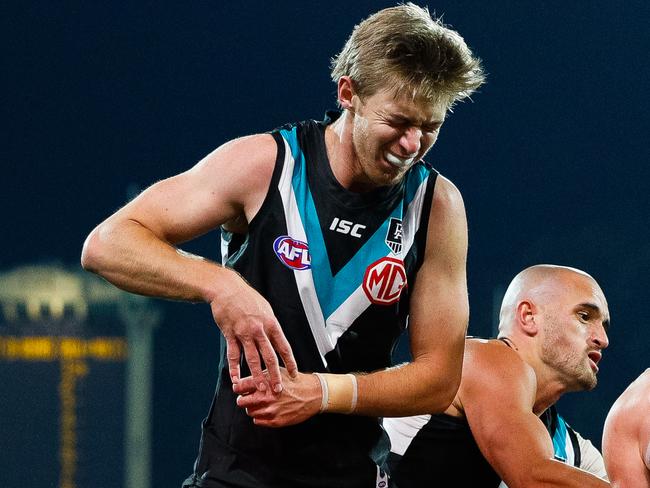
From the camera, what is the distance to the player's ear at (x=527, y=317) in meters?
2.41

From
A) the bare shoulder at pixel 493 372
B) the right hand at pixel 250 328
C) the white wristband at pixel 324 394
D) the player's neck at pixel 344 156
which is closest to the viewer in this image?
the right hand at pixel 250 328

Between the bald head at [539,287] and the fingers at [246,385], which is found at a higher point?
the bald head at [539,287]

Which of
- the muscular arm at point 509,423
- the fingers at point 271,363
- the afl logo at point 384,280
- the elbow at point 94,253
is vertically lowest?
the muscular arm at point 509,423

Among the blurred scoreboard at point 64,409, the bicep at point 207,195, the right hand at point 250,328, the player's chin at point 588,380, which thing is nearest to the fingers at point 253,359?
the right hand at point 250,328

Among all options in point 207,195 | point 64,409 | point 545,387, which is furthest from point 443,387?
point 64,409

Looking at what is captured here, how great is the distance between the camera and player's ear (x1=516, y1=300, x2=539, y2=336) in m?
2.41

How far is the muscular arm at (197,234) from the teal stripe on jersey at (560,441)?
136 centimetres

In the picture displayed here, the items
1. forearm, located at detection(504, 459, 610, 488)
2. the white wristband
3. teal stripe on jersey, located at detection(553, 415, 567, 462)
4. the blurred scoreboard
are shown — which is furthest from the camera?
the blurred scoreboard

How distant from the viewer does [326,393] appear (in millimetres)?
1418

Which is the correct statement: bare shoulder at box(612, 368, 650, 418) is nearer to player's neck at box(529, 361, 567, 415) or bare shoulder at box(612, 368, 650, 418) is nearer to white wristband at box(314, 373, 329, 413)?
player's neck at box(529, 361, 567, 415)

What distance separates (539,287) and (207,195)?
4.24ft

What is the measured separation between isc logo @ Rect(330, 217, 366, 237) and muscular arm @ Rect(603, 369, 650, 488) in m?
0.90

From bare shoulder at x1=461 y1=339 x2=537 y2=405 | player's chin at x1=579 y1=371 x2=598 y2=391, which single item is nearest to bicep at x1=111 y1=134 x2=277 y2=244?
bare shoulder at x1=461 y1=339 x2=537 y2=405

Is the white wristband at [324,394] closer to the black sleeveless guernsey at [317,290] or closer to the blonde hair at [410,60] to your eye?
the black sleeveless guernsey at [317,290]
